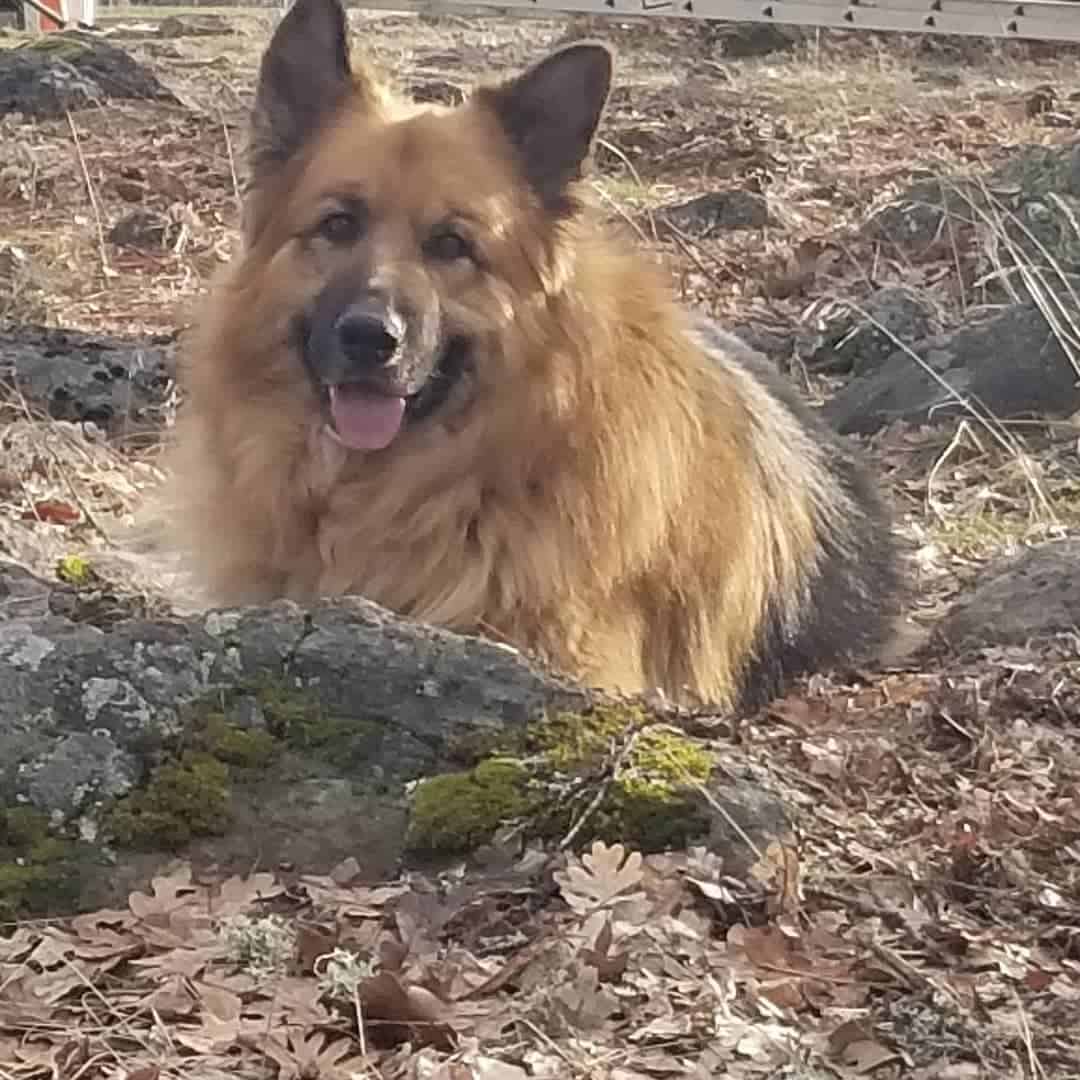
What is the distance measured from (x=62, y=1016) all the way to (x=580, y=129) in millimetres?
2972

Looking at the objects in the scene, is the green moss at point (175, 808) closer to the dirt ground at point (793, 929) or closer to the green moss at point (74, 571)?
the dirt ground at point (793, 929)

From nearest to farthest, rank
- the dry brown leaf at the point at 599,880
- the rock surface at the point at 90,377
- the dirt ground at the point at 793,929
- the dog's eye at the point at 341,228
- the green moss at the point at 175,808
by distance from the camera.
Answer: the dirt ground at the point at 793,929
the dry brown leaf at the point at 599,880
the green moss at the point at 175,808
the dog's eye at the point at 341,228
the rock surface at the point at 90,377

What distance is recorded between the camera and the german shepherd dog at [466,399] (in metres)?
4.74

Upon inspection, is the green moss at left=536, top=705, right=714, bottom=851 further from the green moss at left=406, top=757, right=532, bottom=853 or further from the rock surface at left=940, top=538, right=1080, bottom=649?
the rock surface at left=940, top=538, right=1080, bottom=649

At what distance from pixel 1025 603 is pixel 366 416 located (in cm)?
174

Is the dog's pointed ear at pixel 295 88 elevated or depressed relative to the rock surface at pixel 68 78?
elevated

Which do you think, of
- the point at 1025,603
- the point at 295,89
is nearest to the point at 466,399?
the point at 295,89

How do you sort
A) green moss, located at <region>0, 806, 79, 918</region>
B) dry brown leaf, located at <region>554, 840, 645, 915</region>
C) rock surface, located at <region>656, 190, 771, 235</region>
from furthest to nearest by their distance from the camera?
rock surface, located at <region>656, 190, 771, 235</region> < green moss, located at <region>0, 806, 79, 918</region> < dry brown leaf, located at <region>554, 840, 645, 915</region>

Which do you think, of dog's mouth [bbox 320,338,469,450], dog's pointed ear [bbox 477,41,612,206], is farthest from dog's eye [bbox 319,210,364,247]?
dog's pointed ear [bbox 477,41,612,206]

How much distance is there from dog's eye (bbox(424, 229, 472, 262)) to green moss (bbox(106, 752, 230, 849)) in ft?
6.52

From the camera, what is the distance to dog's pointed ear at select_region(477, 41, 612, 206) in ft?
16.2

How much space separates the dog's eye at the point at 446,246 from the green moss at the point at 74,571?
122 centimetres

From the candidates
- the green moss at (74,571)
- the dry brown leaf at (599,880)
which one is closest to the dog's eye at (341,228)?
the green moss at (74,571)

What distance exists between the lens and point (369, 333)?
462cm
